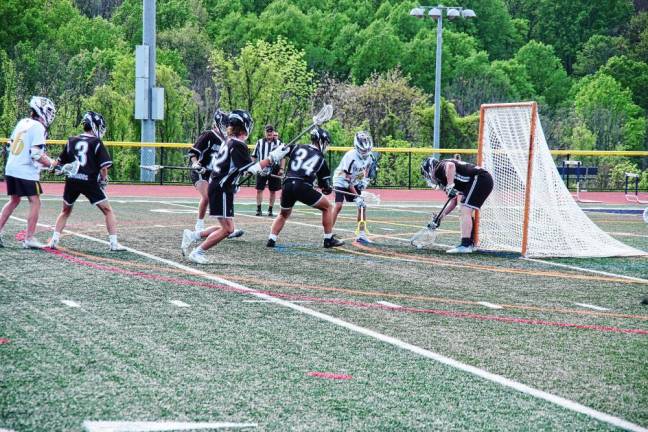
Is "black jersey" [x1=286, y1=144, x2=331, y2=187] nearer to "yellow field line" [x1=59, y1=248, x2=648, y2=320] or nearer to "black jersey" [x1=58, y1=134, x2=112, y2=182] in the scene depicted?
"black jersey" [x1=58, y1=134, x2=112, y2=182]

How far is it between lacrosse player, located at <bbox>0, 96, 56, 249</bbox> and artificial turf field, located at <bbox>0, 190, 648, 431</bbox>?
0.64m

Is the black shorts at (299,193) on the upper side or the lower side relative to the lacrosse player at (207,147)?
lower

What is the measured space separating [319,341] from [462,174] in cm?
742

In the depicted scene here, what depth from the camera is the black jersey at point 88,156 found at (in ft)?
43.7

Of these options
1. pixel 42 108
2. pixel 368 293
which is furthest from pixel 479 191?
pixel 42 108

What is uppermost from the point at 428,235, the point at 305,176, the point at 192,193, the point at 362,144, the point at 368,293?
the point at 362,144

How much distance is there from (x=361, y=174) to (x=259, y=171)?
402cm

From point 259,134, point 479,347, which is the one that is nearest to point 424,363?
point 479,347

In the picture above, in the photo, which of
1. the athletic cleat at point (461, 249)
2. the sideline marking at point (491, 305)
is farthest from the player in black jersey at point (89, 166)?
the sideline marking at point (491, 305)

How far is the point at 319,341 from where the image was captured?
799cm

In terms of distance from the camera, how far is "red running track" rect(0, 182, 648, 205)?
29719mm

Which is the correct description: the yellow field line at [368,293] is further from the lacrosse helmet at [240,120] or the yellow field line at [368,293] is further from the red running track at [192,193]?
the red running track at [192,193]

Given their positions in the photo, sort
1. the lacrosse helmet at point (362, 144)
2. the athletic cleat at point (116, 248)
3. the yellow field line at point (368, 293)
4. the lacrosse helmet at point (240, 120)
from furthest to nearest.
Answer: the lacrosse helmet at point (362, 144)
the athletic cleat at point (116, 248)
the lacrosse helmet at point (240, 120)
the yellow field line at point (368, 293)

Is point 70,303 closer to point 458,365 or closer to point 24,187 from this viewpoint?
point 458,365
